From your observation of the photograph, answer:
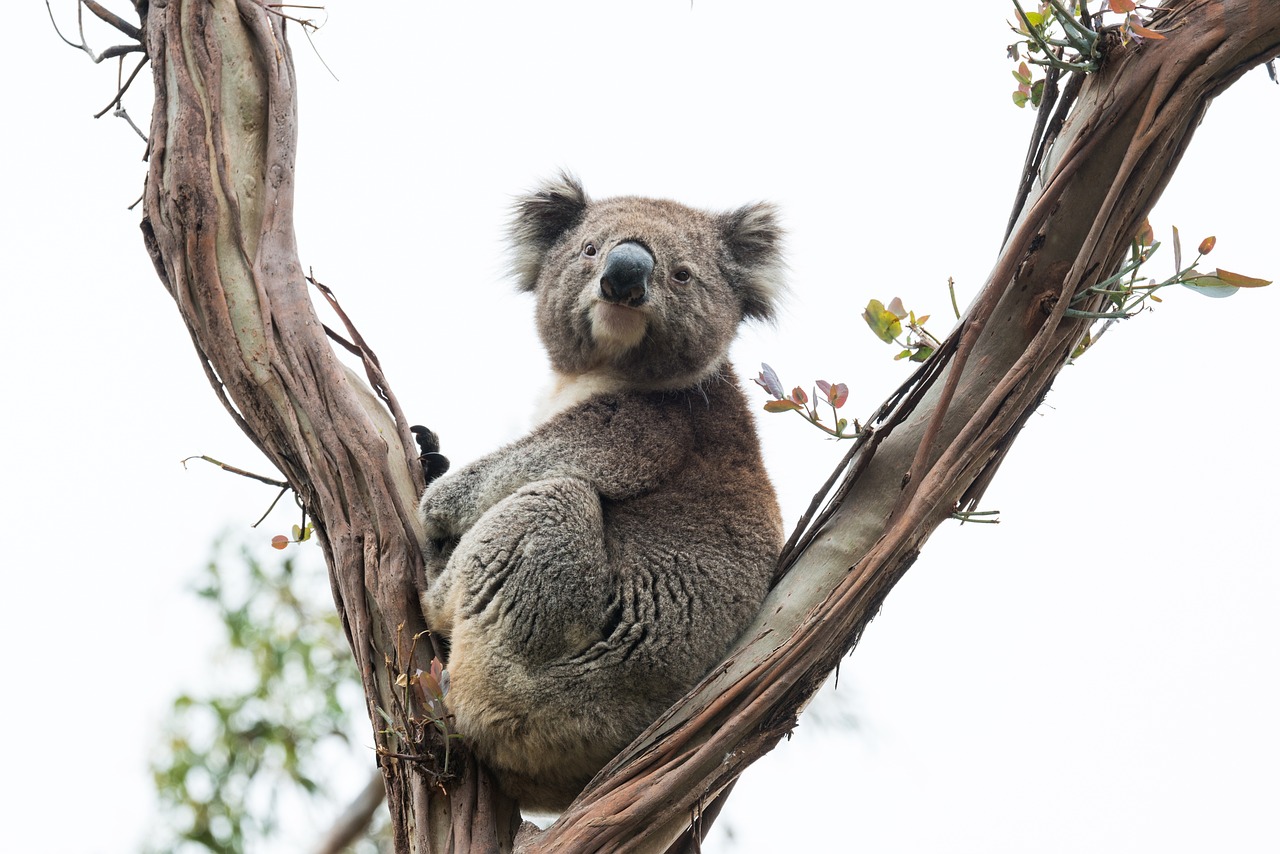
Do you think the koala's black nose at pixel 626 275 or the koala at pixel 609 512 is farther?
the koala's black nose at pixel 626 275

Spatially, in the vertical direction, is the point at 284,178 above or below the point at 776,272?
above

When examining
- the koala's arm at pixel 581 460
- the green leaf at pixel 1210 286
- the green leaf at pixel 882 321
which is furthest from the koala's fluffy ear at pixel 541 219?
the green leaf at pixel 1210 286

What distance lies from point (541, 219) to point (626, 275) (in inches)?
31.1

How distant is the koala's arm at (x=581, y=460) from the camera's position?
9.16ft

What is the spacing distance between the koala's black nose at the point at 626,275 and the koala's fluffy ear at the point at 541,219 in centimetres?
62

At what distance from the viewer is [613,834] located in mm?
1948

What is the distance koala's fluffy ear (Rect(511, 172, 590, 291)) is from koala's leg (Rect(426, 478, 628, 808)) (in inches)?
49.9

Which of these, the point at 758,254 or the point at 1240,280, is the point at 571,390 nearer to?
the point at 758,254

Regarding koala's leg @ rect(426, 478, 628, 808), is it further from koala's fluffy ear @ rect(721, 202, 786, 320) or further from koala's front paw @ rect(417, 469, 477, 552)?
koala's fluffy ear @ rect(721, 202, 786, 320)

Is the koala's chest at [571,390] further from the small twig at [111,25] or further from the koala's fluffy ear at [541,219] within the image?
the small twig at [111,25]

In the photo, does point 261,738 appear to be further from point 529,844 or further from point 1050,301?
point 1050,301

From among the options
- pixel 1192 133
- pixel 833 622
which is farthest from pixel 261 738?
pixel 1192 133

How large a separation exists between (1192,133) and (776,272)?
1806 millimetres

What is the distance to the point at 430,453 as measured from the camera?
3074 mm
